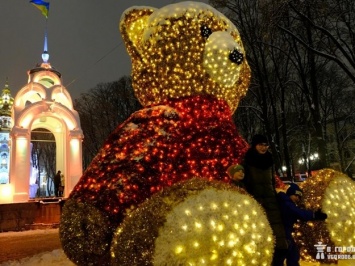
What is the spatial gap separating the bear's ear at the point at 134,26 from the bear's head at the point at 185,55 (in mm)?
14

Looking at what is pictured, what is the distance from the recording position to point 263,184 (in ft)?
11.9

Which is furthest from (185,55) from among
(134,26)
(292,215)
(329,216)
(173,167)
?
(329,216)

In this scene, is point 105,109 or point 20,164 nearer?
point 20,164

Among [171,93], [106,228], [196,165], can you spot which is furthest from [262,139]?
[106,228]

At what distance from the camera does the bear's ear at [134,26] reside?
4.98m

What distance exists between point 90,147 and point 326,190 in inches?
1044

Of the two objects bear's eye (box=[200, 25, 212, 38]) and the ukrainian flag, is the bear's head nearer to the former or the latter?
bear's eye (box=[200, 25, 212, 38])

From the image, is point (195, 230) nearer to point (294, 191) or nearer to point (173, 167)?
point (173, 167)

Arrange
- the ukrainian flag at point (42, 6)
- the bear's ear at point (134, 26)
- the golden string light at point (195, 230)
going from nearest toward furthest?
the golden string light at point (195, 230), the bear's ear at point (134, 26), the ukrainian flag at point (42, 6)

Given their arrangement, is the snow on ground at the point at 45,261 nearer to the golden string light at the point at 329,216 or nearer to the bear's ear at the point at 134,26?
the bear's ear at the point at 134,26

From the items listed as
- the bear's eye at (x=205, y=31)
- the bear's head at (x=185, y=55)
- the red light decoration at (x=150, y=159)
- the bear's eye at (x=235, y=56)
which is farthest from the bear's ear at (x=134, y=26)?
the bear's eye at (x=235, y=56)

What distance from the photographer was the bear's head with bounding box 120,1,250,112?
14.7 feet

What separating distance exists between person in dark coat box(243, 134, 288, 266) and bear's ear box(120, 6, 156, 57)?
7.58 feet

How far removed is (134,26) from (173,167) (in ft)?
7.99
